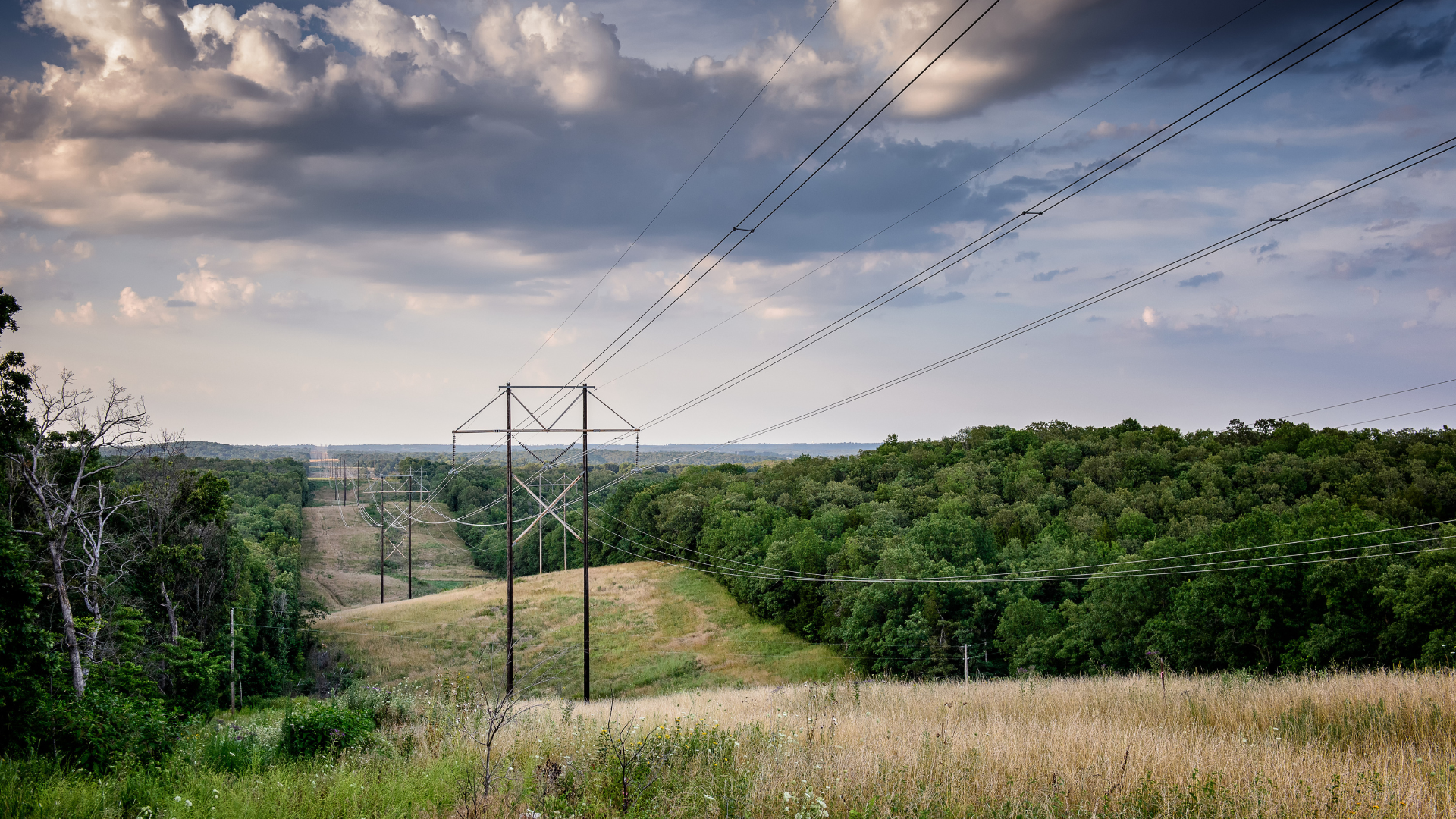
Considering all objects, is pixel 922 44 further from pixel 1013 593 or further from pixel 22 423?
pixel 1013 593

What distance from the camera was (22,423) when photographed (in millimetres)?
18828

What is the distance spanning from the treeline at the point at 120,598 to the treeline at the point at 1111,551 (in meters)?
25.2

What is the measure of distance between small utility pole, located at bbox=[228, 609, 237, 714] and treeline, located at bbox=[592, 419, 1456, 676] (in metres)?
34.7

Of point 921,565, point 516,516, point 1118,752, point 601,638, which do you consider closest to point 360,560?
point 516,516

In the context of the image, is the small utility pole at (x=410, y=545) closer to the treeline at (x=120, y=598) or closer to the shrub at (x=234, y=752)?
the treeline at (x=120, y=598)

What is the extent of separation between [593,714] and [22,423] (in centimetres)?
1588

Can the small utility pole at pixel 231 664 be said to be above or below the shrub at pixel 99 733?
below

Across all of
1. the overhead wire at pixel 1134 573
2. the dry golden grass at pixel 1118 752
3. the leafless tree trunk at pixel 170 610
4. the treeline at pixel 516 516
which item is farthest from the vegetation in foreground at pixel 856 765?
the treeline at pixel 516 516


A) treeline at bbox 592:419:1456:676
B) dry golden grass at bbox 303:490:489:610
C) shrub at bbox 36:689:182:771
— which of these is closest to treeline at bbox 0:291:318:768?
shrub at bbox 36:689:182:771

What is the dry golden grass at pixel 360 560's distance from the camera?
3044 inches

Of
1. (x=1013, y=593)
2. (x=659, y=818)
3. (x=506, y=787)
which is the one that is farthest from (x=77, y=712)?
(x=1013, y=593)

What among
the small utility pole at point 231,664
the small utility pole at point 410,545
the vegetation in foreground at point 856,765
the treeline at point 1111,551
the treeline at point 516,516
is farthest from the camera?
the treeline at point 516,516

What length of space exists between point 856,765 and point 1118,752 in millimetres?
2597

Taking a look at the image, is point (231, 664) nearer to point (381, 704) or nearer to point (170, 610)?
point (170, 610)
